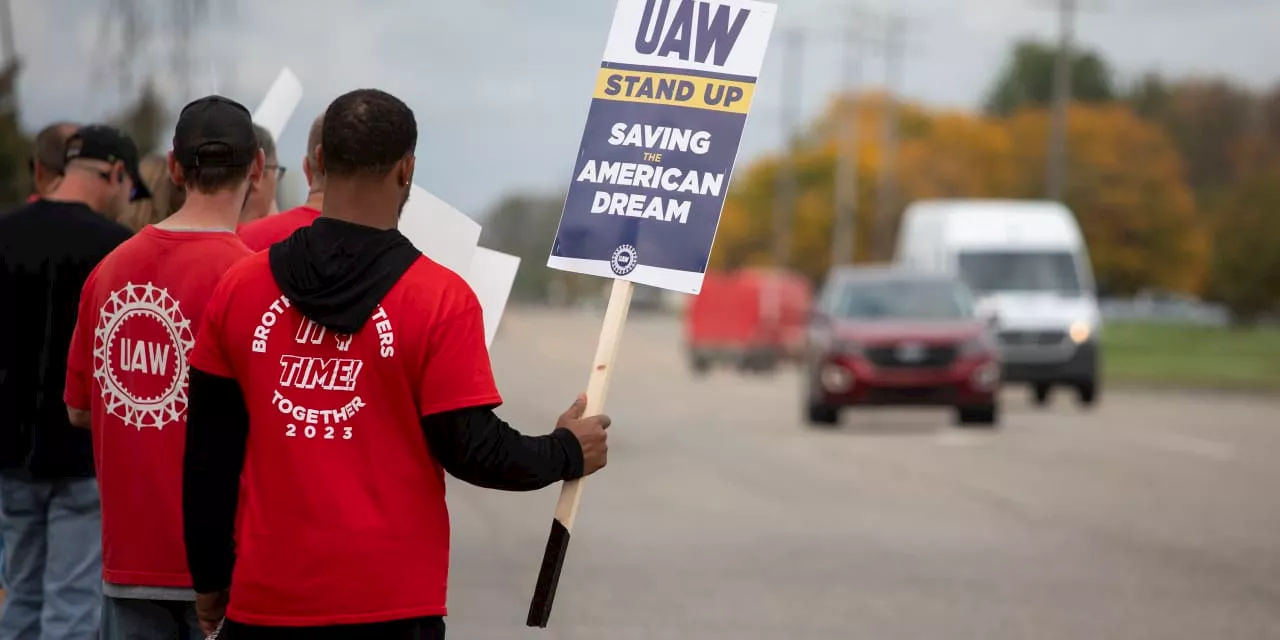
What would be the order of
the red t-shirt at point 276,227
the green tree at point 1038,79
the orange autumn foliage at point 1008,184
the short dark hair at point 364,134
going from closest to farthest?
the short dark hair at point 364,134 → the red t-shirt at point 276,227 → the orange autumn foliage at point 1008,184 → the green tree at point 1038,79

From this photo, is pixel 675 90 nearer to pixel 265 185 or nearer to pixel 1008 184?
pixel 265 185

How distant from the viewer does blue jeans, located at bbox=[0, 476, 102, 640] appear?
19.3 ft

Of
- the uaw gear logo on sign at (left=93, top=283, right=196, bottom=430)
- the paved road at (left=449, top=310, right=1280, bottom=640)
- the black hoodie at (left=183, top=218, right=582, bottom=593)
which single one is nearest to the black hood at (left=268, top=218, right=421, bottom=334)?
the black hoodie at (left=183, top=218, right=582, bottom=593)

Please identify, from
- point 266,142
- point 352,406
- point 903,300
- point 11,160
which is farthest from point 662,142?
point 11,160

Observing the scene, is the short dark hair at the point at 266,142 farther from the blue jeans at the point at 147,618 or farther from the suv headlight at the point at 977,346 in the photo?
the suv headlight at the point at 977,346

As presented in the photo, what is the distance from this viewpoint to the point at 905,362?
21703mm

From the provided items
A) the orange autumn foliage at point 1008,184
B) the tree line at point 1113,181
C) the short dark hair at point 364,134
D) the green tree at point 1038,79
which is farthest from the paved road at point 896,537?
the green tree at point 1038,79

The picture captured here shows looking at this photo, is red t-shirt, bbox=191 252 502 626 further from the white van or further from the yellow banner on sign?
the white van

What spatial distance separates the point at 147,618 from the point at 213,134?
110cm

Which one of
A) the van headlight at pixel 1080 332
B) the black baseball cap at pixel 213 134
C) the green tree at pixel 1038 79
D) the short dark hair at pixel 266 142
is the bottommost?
the van headlight at pixel 1080 332

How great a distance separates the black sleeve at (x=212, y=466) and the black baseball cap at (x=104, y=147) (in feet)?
7.79

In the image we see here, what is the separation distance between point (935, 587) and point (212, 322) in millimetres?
7123

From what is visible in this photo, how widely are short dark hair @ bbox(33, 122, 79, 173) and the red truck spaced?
31.7m

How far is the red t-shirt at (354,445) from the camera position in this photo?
12.9ft
